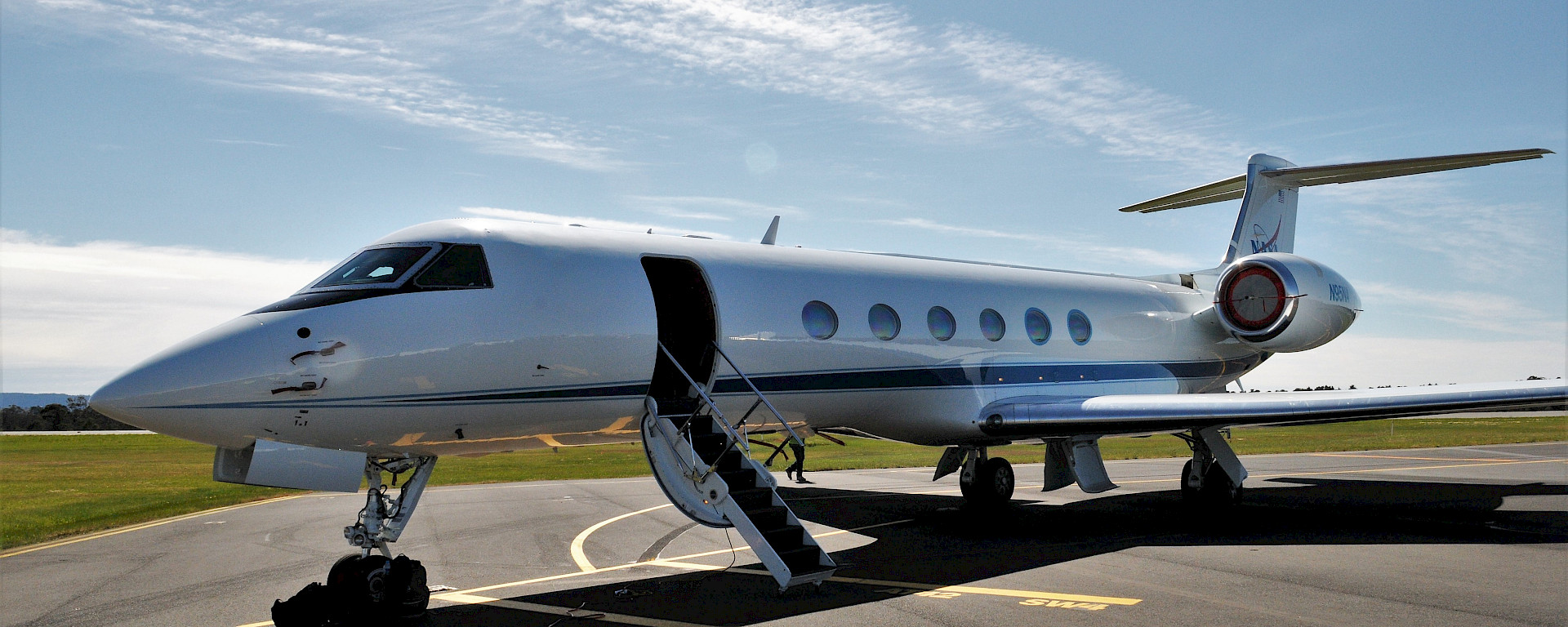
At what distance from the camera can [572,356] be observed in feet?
30.2

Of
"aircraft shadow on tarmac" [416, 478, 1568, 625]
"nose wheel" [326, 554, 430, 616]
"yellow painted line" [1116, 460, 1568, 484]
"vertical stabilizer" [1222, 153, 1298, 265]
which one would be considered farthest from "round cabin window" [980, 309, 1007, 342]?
"yellow painted line" [1116, 460, 1568, 484]

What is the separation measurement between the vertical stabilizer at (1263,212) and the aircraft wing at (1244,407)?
19.6ft

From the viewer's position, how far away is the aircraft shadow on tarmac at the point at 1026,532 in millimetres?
8641

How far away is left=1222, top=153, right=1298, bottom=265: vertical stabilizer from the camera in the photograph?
1848 cm

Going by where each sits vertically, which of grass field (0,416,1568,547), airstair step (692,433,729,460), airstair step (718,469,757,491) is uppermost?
airstair step (692,433,729,460)

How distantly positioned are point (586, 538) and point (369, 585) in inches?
188

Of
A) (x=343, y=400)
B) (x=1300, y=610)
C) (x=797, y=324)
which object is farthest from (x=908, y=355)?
(x=343, y=400)

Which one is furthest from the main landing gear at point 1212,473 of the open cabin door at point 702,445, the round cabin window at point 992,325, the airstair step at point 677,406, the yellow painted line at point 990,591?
the airstair step at point 677,406

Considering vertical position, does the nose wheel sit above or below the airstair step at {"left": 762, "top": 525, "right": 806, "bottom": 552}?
below

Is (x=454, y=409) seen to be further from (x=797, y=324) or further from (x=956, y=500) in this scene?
(x=956, y=500)

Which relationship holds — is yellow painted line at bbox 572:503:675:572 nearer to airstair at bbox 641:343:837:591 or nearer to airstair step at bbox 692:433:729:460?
airstair step at bbox 692:433:729:460

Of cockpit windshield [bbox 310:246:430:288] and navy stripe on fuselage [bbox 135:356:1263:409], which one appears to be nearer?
navy stripe on fuselage [bbox 135:356:1263:409]

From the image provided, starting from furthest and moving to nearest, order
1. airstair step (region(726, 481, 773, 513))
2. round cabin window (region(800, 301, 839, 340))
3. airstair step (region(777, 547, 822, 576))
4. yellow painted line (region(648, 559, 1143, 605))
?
1. round cabin window (region(800, 301, 839, 340))
2. airstair step (region(726, 481, 773, 513))
3. airstair step (region(777, 547, 822, 576))
4. yellow painted line (region(648, 559, 1143, 605))

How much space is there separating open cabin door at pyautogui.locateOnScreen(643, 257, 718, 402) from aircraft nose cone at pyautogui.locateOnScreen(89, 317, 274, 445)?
370 cm
